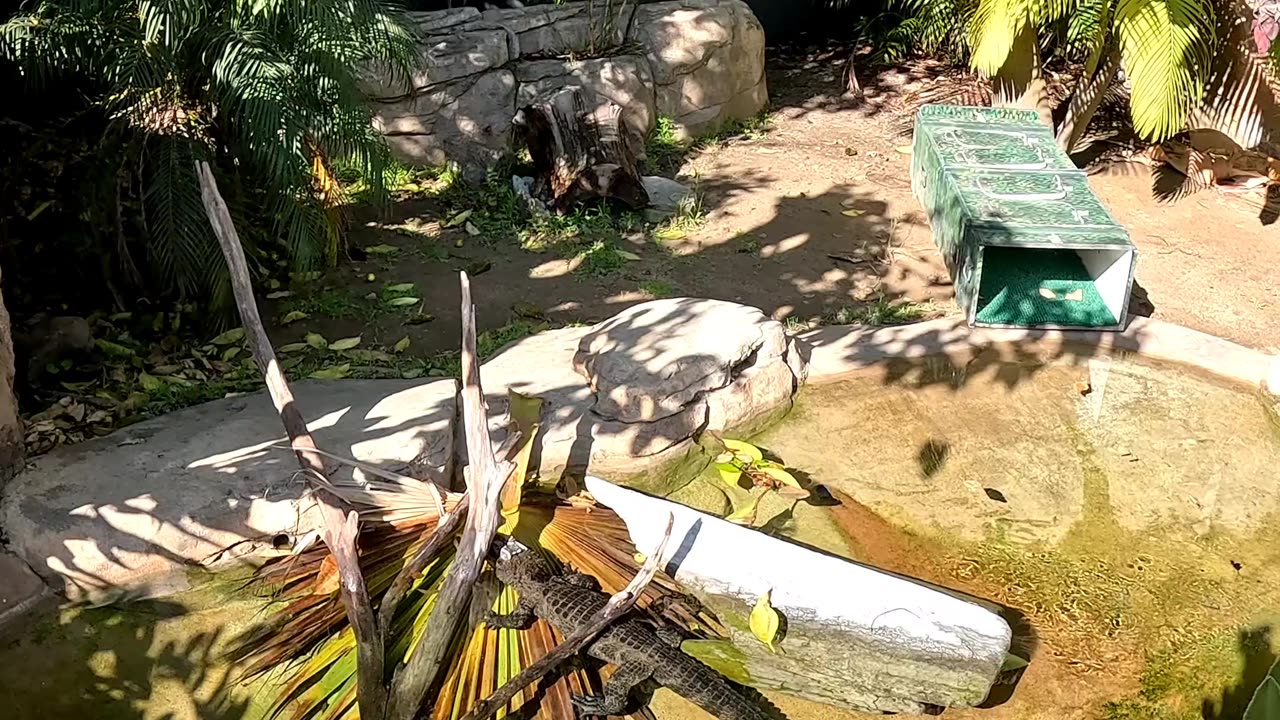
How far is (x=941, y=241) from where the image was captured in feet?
20.0

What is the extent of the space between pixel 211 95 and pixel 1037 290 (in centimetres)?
380

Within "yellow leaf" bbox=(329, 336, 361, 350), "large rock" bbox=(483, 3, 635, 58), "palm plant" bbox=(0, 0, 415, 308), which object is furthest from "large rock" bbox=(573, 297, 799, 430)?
"large rock" bbox=(483, 3, 635, 58)

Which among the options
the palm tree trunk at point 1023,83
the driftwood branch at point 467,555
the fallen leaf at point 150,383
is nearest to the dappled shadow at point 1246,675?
the driftwood branch at point 467,555

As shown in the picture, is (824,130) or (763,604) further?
(824,130)

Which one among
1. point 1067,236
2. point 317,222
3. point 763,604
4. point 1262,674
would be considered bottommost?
point 1262,674

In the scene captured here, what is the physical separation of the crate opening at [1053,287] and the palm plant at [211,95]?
293 cm

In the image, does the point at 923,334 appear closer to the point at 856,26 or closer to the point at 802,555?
the point at 802,555

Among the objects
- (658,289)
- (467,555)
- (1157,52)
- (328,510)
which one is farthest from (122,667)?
(1157,52)

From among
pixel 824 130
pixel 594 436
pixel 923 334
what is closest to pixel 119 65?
pixel 594 436

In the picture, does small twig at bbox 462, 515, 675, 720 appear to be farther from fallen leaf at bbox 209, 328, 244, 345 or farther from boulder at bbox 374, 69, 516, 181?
boulder at bbox 374, 69, 516, 181

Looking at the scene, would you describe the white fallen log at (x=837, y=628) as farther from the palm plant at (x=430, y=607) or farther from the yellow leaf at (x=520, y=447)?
the yellow leaf at (x=520, y=447)

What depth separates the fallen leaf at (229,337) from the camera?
4.97 meters

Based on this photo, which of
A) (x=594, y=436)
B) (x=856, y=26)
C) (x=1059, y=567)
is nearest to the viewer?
(x=1059, y=567)

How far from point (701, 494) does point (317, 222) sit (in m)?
2.24
